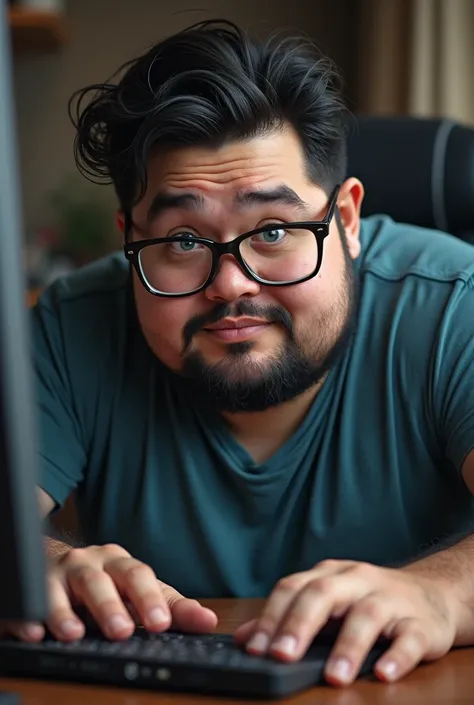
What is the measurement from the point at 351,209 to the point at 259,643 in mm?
837

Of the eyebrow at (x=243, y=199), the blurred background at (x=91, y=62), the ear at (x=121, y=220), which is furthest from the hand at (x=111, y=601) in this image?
the blurred background at (x=91, y=62)

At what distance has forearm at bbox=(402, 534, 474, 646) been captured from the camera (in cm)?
103

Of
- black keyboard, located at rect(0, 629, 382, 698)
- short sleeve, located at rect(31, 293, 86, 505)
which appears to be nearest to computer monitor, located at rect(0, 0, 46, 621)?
black keyboard, located at rect(0, 629, 382, 698)

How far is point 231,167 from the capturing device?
137 cm

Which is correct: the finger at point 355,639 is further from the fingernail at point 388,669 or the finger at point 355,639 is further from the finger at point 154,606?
the finger at point 154,606

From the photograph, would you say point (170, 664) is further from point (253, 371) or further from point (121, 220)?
point (121, 220)

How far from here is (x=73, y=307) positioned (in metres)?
1.67

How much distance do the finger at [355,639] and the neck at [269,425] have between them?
607 millimetres

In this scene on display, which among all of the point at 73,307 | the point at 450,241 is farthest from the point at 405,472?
the point at 73,307

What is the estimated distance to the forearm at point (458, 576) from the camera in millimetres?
1025

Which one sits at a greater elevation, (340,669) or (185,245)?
(185,245)

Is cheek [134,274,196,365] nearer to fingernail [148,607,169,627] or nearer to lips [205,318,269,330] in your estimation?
lips [205,318,269,330]

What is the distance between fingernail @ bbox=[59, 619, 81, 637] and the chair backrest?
45.8 inches

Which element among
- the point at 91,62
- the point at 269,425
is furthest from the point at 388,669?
the point at 91,62
